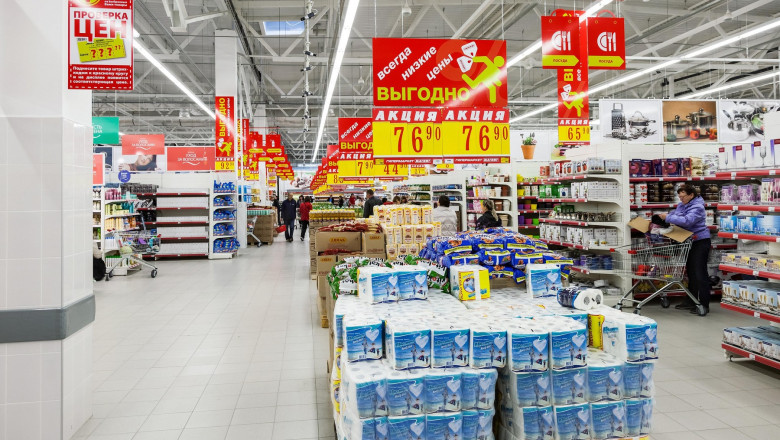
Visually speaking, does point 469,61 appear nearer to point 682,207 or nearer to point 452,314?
point 682,207

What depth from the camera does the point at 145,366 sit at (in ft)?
16.3

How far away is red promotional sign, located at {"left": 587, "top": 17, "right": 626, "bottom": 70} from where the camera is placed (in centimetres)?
760

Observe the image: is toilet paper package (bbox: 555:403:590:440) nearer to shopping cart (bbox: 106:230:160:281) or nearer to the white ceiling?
the white ceiling

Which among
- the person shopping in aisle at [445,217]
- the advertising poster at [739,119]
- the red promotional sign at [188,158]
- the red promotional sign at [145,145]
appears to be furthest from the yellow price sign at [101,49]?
the red promotional sign at [188,158]

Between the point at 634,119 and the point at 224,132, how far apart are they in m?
11.0

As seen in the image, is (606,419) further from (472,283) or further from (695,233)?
(695,233)

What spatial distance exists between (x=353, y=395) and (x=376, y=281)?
3.32 feet

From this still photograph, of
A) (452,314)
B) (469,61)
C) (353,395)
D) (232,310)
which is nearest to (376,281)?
(452,314)

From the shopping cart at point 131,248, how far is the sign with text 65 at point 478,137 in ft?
24.5

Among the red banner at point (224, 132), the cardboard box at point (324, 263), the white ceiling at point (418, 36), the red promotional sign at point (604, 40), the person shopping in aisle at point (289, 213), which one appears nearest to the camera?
the cardboard box at point (324, 263)

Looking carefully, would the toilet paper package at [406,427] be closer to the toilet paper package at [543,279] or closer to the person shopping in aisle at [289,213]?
the toilet paper package at [543,279]

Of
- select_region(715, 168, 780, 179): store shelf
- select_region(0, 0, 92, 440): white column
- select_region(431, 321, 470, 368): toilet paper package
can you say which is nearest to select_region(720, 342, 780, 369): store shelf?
select_region(715, 168, 780, 179): store shelf

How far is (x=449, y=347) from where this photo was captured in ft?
7.97

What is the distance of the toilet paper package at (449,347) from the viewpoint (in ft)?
7.95
